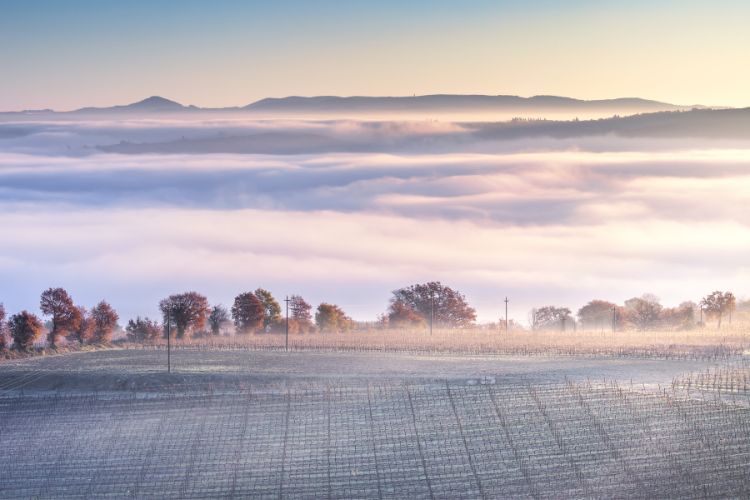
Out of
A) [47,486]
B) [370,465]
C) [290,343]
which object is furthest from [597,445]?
[290,343]

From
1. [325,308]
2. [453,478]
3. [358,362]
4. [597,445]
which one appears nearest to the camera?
[453,478]

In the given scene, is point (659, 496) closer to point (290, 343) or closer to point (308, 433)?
point (308, 433)

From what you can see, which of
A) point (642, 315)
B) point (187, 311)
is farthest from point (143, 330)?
point (642, 315)

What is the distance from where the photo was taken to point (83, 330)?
9875 centimetres

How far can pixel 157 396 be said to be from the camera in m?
57.4

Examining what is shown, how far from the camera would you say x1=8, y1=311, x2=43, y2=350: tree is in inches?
3410

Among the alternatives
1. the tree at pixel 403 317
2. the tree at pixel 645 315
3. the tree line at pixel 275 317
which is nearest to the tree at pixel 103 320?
the tree line at pixel 275 317

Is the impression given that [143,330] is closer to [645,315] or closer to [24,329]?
[24,329]

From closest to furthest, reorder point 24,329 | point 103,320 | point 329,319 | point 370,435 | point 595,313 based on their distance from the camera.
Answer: point 370,435
point 24,329
point 103,320
point 329,319
point 595,313

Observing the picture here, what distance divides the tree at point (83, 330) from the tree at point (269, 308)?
61.8 feet

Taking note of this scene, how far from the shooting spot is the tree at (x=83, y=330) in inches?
3831

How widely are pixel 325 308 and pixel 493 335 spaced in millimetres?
27678

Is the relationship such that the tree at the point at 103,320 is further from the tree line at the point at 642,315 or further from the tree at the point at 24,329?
the tree line at the point at 642,315

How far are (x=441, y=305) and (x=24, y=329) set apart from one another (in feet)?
172
